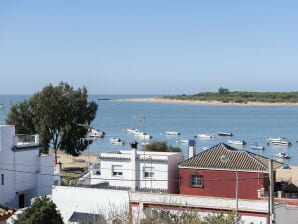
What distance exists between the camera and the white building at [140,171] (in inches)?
1547

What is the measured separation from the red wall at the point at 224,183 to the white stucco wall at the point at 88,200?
4150 millimetres

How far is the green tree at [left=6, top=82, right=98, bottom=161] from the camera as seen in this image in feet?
231

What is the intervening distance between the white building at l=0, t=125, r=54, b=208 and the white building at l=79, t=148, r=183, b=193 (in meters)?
4.86

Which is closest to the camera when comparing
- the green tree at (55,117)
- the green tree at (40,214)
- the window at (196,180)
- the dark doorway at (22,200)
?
the green tree at (40,214)

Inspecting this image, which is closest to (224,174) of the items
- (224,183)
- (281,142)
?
(224,183)

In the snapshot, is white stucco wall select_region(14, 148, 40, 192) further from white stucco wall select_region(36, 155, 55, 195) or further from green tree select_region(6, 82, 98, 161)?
green tree select_region(6, 82, 98, 161)

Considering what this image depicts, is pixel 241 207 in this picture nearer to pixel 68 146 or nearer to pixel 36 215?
pixel 36 215

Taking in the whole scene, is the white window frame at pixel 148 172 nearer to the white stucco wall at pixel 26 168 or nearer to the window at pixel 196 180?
the window at pixel 196 180

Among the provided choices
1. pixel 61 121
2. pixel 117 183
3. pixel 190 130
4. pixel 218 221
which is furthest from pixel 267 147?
pixel 218 221

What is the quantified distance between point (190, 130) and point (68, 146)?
98749mm

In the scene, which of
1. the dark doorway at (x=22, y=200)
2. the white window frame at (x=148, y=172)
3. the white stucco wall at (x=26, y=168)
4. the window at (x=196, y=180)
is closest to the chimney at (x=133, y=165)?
the white window frame at (x=148, y=172)

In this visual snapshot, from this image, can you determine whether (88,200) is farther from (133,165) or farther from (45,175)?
(45,175)

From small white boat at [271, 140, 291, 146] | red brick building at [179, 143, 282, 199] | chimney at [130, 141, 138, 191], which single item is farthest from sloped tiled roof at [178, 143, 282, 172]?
small white boat at [271, 140, 291, 146]

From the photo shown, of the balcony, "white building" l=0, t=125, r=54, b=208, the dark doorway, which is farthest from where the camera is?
the balcony
